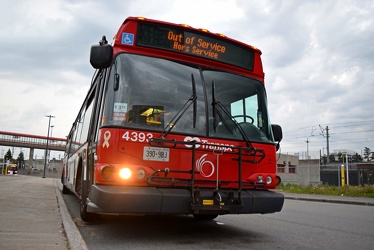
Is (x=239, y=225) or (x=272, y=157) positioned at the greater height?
(x=272, y=157)

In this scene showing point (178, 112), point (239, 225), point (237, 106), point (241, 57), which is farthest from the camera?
point (239, 225)

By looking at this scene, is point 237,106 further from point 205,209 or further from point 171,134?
point 205,209

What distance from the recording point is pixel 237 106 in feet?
20.6

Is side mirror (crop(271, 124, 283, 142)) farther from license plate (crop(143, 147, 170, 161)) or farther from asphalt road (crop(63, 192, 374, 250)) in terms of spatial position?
license plate (crop(143, 147, 170, 161))

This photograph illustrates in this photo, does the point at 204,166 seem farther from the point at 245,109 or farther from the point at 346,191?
the point at 346,191

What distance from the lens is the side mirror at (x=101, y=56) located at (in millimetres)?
5422

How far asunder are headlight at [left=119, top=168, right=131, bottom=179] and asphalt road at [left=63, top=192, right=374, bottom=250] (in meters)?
1.02

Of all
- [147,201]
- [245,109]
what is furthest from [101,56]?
[245,109]

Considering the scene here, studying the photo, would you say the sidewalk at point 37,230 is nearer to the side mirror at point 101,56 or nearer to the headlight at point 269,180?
the side mirror at point 101,56

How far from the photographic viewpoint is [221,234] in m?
6.42

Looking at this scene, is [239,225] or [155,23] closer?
[155,23]

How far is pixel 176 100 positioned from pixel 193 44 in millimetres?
1161

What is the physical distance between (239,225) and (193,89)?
3.58 metres

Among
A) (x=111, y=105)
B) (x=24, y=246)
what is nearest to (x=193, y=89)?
(x=111, y=105)
